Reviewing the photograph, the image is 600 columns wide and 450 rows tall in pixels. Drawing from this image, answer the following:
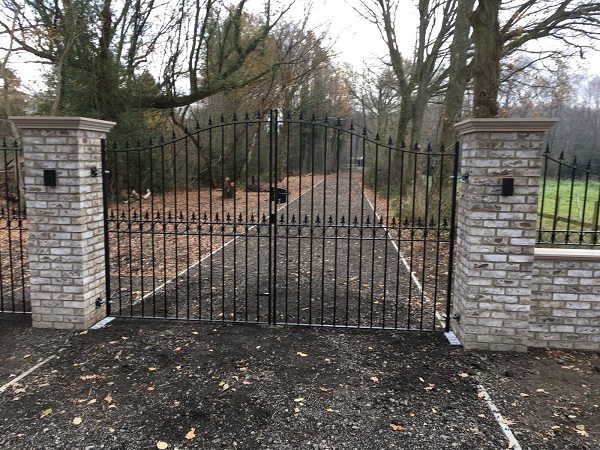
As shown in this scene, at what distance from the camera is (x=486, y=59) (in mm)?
Result: 8820

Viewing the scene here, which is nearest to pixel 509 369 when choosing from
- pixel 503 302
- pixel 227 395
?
pixel 503 302

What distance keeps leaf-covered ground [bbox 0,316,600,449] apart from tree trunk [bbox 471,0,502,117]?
18.7 ft

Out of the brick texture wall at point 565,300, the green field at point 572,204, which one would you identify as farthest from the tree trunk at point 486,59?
the green field at point 572,204

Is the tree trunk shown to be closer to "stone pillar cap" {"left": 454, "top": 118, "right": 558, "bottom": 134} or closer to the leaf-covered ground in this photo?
"stone pillar cap" {"left": 454, "top": 118, "right": 558, "bottom": 134}

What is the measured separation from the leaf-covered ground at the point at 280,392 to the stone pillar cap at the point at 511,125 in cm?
226

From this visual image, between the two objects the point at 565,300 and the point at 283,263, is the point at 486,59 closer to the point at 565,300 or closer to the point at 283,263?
the point at 283,263

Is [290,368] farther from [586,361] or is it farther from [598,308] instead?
[598,308]

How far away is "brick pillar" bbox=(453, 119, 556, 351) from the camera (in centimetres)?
435

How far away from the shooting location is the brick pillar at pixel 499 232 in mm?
4352

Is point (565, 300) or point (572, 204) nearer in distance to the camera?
point (565, 300)

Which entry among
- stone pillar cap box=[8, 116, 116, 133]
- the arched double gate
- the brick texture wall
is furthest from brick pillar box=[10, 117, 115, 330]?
the brick texture wall

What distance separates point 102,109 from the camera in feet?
44.9

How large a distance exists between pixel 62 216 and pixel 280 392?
121 inches

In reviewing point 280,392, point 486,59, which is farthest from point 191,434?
point 486,59
